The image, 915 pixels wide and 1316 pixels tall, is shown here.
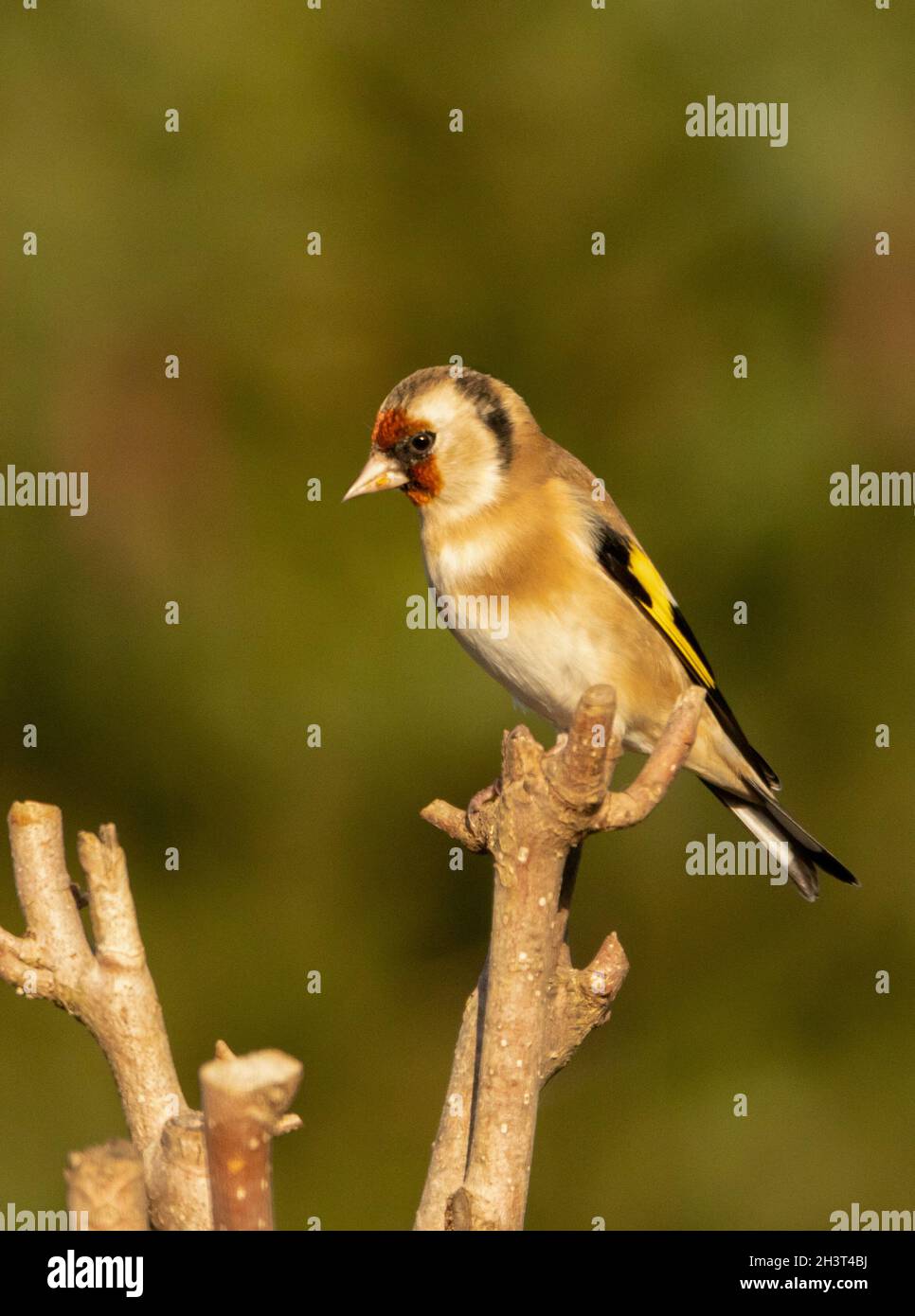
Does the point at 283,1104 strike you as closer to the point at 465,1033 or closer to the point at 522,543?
the point at 465,1033

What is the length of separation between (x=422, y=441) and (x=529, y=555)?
31cm

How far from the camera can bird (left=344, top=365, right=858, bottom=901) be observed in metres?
3.35

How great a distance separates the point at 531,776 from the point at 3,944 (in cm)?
78

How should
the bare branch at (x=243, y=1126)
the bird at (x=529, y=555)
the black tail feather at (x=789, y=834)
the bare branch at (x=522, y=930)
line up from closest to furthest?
the bare branch at (x=243, y=1126) → the bare branch at (x=522, y=930) → the bird at (x=529, y=555) → the black tail feather at (x=789, y=834)

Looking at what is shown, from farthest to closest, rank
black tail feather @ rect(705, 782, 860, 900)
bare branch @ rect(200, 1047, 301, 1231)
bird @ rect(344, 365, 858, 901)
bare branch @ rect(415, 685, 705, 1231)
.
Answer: black tail feather @ rect(705, 782, 860, 900)
bird @ rect(344, 365, 858, 901)
bare branch @ rect(415, 685, 705, 1231)
bare branch @ rect(200, 1047, 301, 1231)

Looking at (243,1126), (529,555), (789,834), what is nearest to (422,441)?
(529,555)

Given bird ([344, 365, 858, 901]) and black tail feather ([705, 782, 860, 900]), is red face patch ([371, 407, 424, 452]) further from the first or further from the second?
black tail feather ([705, 782, 860, 900])

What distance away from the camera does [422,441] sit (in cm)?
339

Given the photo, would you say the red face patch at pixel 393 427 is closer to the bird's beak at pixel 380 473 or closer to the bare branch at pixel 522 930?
the bird's beak at pixel 380 473

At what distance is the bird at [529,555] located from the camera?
11.0ft

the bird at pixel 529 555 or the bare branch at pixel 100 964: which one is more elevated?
the bird at pixel 529 555

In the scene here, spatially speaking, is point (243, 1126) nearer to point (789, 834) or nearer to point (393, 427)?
point (393, 427)

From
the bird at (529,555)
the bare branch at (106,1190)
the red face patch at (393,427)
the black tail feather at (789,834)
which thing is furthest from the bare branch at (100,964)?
the black tail feather at (789,834)

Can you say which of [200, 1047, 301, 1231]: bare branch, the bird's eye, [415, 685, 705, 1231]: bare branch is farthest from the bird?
[200, 1047, 301, 1231]: bare branch
